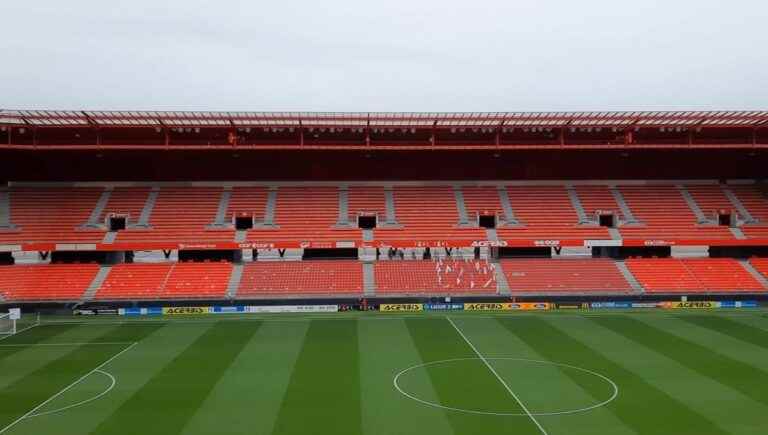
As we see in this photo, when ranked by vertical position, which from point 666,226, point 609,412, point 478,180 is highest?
point 478,180

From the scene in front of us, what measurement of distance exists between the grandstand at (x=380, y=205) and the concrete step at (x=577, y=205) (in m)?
0.14

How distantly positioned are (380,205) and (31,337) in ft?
71.7

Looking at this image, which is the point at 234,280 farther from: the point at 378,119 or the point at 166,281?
the point at 378,119

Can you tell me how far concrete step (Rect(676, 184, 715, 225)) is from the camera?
134ft

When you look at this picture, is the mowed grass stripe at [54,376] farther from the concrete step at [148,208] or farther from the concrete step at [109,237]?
the concrete step at [148,208]

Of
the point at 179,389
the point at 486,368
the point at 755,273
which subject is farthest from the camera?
the point at 755,273

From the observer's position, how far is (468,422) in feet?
52.3

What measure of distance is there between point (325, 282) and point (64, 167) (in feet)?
63.9

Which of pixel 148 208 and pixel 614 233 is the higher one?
pixel 148 208

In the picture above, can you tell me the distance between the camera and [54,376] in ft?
67.8

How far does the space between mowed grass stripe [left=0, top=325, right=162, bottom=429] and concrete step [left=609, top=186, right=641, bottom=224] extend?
29734mm

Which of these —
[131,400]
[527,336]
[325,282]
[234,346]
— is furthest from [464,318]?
[131,400]

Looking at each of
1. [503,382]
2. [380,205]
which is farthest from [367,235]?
[503,382]

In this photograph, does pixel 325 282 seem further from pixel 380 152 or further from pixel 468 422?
pixel 468 422
